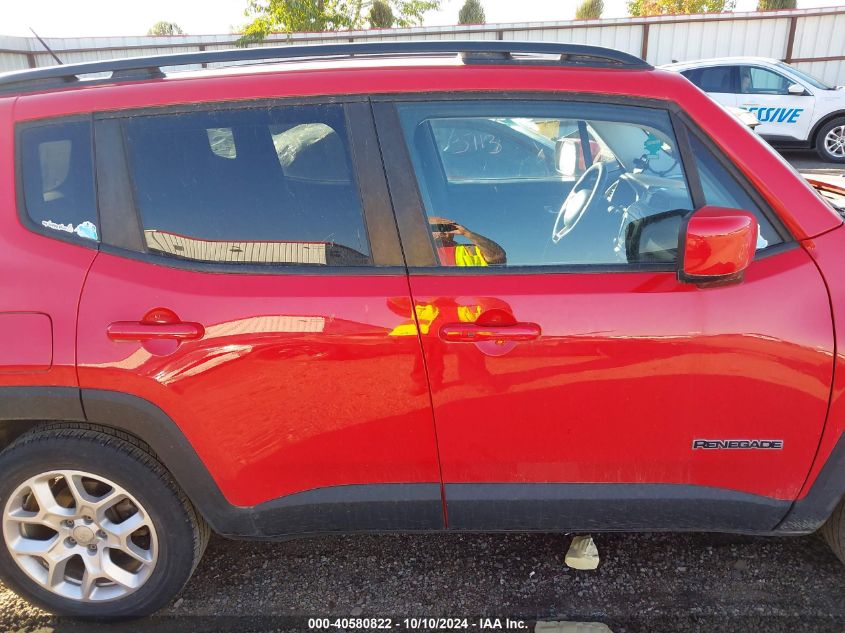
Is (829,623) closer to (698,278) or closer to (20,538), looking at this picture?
(698,278)

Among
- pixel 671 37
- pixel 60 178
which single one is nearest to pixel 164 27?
pixel 671 37

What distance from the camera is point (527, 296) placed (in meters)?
1.75

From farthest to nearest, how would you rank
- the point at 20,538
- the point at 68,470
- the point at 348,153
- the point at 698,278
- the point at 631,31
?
1. the point at 631,31
2. the point at 20,538
3. the point at 68,470
4. the point at 348,153
5. the point at 698,278

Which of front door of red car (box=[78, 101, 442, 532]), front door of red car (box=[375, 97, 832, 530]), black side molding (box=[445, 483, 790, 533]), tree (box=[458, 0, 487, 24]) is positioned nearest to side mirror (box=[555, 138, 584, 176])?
front door of red car (box=[375, 97, 832, 530])

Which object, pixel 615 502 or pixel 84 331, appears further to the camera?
pixel 615 502

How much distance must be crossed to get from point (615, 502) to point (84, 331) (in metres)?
1.70

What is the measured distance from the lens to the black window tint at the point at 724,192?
1.77 m

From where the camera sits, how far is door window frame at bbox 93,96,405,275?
1805 millimetres

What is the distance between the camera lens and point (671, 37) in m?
14.4

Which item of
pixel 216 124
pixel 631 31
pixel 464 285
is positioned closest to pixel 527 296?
pixel 464 285

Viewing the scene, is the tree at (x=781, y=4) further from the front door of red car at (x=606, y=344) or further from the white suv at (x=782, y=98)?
the front door of red car at (x=606, y=344)

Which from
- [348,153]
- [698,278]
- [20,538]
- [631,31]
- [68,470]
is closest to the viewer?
[698,278]

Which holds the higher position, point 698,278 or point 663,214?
point 663,214

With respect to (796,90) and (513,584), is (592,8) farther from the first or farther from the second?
(513,584)
